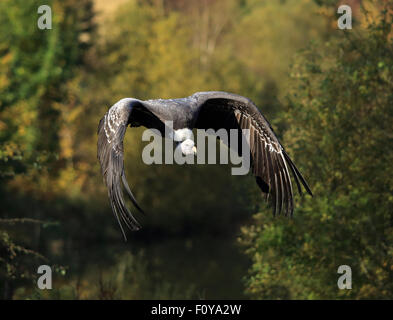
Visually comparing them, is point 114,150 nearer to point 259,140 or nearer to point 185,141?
point 185,141

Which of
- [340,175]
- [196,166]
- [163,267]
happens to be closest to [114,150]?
[340,175]

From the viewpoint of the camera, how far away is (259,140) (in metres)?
10.9

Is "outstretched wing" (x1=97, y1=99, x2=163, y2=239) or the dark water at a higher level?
"outstretched wing" (x1=97, y1=99, x2=163, y2=239)

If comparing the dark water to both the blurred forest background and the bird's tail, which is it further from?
the bird's tail

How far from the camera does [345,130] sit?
574 inches

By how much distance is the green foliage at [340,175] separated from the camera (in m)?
13.7

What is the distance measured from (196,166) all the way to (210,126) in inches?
826

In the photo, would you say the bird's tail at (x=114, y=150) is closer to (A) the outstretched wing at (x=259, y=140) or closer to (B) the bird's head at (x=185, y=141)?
(B) the bird's head at (x=185, y=141)

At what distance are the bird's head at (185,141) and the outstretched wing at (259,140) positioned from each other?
1.75 feet

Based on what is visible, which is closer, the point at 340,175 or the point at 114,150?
the point at 114,150

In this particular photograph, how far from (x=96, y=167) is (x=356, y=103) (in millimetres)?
20878

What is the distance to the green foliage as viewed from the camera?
13680 mm

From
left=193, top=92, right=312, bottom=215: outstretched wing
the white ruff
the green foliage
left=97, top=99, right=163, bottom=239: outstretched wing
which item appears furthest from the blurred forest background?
left=193, top=92, right=312, bottom=215: outstretched wing
